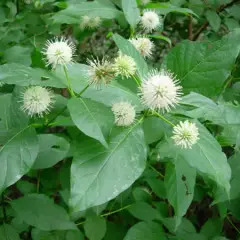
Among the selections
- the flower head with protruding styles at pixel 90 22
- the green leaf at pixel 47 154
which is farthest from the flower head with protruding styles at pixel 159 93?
the flower head with protruding styles at pixel 90 22

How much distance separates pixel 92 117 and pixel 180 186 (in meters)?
0.38

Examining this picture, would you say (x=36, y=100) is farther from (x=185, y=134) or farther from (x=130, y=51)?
(x=185, y=134)

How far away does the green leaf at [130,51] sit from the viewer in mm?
960

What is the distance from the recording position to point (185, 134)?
87 centimetres

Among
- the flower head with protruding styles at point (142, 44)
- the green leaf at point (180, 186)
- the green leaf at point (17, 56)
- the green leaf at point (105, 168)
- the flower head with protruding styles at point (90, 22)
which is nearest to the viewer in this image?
the green leaf at point (105, 168)

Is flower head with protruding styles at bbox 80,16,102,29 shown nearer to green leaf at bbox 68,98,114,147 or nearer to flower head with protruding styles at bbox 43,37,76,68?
flower head with protruding styles at bbox 43,37,76,68

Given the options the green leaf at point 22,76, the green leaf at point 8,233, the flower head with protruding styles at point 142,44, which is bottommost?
the green leaf at point 8,233

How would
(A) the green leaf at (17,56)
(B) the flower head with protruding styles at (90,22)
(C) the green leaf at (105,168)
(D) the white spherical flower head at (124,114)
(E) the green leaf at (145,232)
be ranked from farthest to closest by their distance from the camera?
(B) the flower head with protruding styles at (90,22)
(A) the green leaf at (17,56)
(E) the green leaf at (145,232)
(D) the white spherical flower head at (124,114)
(C) the green leaf at (105,168)

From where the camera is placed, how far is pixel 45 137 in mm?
1219

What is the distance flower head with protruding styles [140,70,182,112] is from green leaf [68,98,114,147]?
0.12 metres

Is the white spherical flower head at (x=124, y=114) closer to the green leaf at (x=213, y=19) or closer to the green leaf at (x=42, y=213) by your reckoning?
the green leaf at (x=42, y=213)

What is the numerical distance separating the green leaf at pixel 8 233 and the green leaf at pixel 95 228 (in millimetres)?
245

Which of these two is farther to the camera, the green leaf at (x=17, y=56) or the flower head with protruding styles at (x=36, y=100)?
the green leaf at (x=17, y=56)

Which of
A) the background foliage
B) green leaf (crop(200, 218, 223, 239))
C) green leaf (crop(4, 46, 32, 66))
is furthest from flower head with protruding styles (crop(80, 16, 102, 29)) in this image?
green leaf (crop(200, 218, 223, 239))
